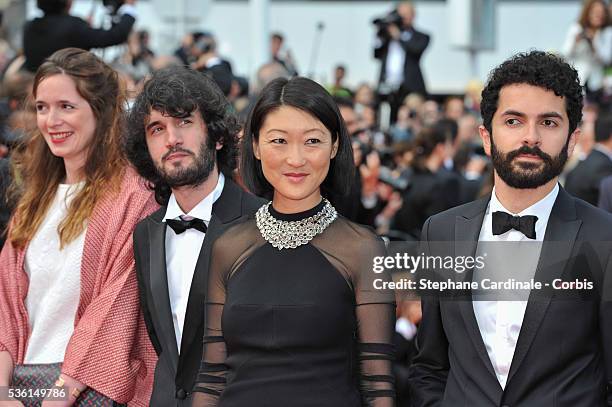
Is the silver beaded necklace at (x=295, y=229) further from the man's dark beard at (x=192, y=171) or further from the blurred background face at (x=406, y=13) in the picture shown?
the blurred background face at (x=406, y=13)

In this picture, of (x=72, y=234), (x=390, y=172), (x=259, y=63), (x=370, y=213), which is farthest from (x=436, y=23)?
(x=72, y=234)

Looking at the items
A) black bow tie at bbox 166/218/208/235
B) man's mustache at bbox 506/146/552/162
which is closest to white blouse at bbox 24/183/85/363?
black bow tie at bbox 166/218/208/235

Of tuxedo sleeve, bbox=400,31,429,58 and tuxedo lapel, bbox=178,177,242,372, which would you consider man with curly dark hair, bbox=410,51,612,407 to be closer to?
tuxedo lapel, bbox=178,177,242,372

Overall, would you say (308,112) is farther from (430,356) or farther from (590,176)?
(590,176)

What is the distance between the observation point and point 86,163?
4234 mm

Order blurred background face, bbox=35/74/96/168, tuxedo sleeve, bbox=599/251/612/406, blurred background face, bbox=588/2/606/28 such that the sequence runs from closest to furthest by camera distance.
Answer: tuxedo sleeve, bbox=599/251/612/406 < blurred background face, bbox=35/74/96/168 < blurred background face, bbox=588/2/606/28

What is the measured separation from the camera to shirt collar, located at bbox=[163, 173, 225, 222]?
12.4 ft

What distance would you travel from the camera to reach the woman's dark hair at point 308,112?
10.8 feet

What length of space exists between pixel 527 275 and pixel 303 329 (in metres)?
0.74

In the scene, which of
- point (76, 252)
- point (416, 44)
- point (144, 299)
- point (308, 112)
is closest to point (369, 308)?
point (308, 112)

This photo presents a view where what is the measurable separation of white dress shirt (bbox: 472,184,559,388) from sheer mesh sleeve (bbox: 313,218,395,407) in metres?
0.30

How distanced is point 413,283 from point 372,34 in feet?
65.3

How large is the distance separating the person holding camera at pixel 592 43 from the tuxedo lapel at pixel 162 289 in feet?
29.8

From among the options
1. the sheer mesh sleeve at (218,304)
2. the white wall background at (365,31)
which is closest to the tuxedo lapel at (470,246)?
the sheer mesh sleeve at (218,304)
